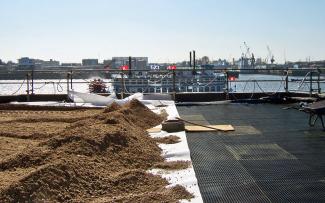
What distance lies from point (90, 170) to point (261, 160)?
2.29 meters

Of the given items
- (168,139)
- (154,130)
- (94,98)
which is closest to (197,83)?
(94,98)

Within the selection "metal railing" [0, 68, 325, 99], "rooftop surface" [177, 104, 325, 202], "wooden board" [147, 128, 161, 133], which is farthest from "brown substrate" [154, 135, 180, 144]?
"metal railing" [0, 68, 325, 99]

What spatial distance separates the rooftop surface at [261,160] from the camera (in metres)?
4.30

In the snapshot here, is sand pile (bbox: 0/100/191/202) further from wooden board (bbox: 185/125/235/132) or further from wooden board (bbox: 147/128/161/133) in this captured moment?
wooden board (bbox: 185/125/235/132)

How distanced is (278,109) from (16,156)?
304 inches

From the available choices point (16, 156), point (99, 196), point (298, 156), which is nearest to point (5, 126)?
point (16, 156)

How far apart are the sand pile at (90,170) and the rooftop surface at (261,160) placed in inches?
23.5

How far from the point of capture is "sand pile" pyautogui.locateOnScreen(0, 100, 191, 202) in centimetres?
382

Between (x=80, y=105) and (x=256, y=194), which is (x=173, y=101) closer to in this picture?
(x=80, y=105)

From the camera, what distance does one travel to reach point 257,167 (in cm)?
525

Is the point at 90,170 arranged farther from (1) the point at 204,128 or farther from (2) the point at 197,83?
(2) the point at 197,83

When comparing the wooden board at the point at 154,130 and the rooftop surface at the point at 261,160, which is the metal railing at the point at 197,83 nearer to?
the rooftop surface at the point at 261,160

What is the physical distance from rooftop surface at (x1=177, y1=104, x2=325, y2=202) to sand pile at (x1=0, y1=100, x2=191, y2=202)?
23.5 inches

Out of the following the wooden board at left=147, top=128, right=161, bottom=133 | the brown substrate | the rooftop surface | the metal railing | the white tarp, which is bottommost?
the rooftop surface
